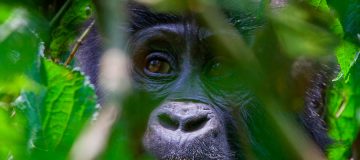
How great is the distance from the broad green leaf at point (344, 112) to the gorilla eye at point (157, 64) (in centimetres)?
62

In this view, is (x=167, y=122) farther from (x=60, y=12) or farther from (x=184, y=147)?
(x=60, y=12)

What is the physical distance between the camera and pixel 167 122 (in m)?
2.21

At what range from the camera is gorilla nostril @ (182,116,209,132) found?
2.17 metres

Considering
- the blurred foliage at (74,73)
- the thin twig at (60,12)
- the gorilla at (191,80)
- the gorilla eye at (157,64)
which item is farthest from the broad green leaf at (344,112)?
the thin twig at (60,12)

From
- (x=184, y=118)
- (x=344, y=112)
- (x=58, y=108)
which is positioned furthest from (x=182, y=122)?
(x=58, y=108)

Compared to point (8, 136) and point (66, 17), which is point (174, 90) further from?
point (8, 136)

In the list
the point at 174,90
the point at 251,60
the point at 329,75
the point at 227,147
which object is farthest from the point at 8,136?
the point at 329,75

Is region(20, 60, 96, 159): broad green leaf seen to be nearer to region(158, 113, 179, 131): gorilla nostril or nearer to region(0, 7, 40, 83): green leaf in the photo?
region(0, 7, 40, 83): green leaf

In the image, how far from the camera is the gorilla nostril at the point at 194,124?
2.17 meters

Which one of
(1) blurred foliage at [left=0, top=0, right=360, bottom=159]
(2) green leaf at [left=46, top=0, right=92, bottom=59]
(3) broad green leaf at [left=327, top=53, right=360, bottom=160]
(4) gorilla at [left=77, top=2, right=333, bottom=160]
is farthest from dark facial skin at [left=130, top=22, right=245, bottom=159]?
(1) blurred foliage at [left=0, top=0, right=360, bottom=159]

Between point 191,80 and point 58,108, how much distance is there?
1.62m

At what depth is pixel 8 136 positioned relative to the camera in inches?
40.7

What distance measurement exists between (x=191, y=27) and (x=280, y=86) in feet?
5.62

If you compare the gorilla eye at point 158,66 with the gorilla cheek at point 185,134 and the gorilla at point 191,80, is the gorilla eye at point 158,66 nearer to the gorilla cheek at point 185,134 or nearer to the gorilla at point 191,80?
the gorilla at point 191,80
